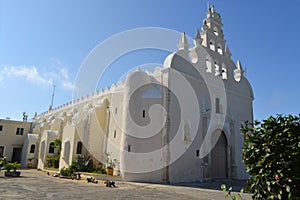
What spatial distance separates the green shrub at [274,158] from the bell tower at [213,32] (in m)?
18.3

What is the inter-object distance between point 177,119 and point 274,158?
1361 cm

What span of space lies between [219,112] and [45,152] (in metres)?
19.3

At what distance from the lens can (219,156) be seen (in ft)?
66.0

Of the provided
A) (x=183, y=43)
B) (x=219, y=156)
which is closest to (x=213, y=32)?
(x=183, y=43)

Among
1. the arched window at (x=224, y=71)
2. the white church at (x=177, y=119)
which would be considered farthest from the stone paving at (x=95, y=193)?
the arched window at (x=224, y=71)

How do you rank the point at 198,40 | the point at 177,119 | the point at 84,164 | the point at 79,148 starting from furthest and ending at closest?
the point at 79,148 < the point at 198,40 < the point at 84,164 < the point at 177,119

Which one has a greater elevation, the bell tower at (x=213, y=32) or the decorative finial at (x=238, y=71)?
the bell tower at (x=213, y=32)

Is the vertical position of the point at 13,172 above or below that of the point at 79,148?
below

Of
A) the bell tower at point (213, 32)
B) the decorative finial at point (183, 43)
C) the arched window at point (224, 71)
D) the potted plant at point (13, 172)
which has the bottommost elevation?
the potted plant at point (13, 172)

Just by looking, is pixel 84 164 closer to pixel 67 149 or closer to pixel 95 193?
pixel 67 149

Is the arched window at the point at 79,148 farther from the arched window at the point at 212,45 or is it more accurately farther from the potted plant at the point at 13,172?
the arched window at the point at 212,45

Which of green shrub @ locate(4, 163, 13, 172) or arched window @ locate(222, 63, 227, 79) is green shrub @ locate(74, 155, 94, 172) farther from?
arched window @ locate(222, 63, 227, 79)

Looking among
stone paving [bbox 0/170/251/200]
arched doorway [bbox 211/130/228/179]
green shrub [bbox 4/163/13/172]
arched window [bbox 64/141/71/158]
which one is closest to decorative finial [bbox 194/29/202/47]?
arched doorway [bbox 211/130/228/179]

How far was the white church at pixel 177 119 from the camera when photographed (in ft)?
54.5
